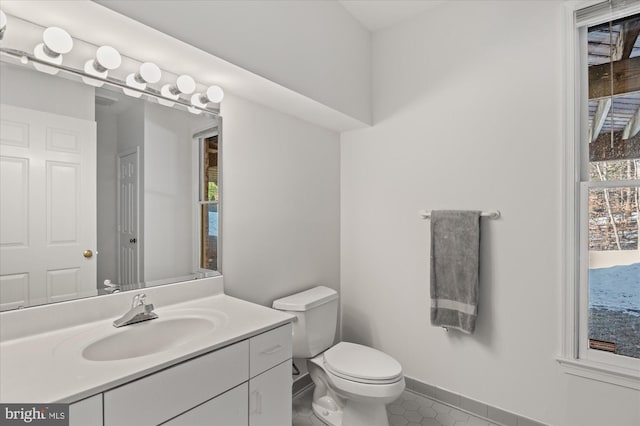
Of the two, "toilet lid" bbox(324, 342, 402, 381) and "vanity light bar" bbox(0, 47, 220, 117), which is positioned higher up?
"vanity light bar" bbox(0, 47, 220, 117)

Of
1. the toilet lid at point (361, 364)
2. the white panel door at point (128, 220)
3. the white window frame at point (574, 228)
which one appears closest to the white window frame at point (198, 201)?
the white panel door at point (128, 220)

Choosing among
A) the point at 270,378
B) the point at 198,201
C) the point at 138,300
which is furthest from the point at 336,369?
the point at 198,201

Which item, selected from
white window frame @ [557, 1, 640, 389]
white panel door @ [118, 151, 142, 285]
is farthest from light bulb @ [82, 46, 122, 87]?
white window frame @ [557, 1, 640, 389]

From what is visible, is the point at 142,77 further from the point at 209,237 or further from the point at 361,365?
the point at 361,365

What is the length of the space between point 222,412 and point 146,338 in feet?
1.40

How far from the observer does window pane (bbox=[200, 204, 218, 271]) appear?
164 cm

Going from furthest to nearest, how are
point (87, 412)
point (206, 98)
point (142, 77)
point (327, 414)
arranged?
point (327, 414), point (206, 98), point (142, 77), point (87, 412)

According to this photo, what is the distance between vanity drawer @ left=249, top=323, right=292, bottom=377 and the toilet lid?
0.44 meters

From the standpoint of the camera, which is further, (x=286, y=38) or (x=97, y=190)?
(x=286, y=38)

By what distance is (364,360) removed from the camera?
1.77 meters

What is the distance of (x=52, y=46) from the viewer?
111cm

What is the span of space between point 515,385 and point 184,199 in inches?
82.1

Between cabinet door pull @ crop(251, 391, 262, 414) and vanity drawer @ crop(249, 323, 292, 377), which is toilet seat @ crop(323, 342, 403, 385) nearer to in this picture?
vanity drawer @ crop(249, 323, 292, 377)

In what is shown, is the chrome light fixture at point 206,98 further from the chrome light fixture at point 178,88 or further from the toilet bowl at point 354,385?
the toilet bowl at point 354,385
